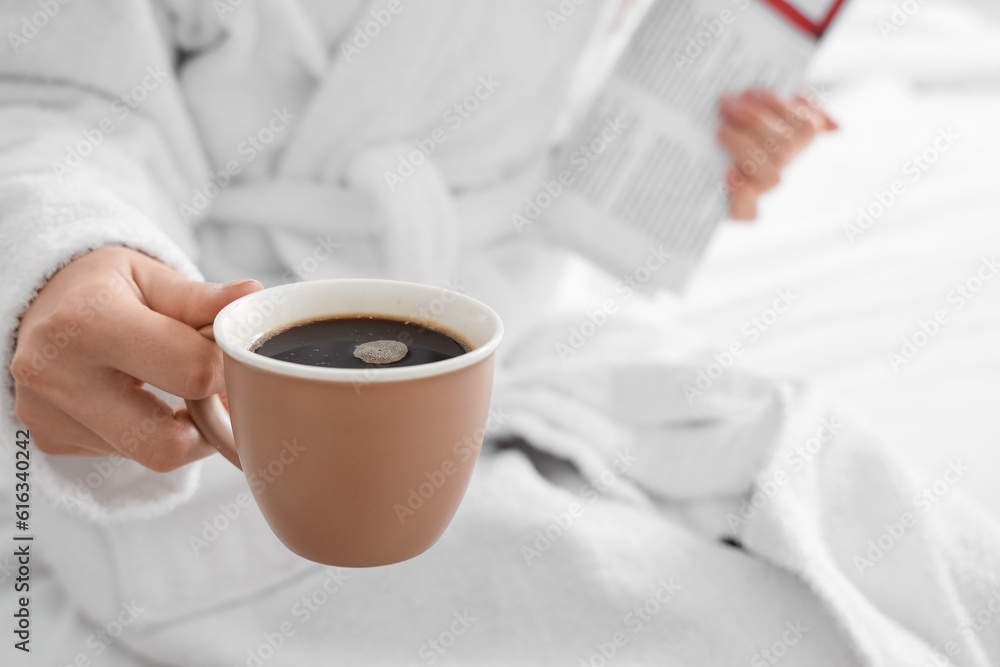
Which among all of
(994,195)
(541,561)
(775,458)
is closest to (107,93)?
(541,561)

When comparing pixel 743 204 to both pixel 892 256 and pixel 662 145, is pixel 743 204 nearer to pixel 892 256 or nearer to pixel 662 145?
pixel 662 145

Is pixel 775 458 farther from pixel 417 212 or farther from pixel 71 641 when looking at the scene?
pixel 71 641

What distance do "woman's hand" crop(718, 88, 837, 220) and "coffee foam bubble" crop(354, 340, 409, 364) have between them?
569 millimetres

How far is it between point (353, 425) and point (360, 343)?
0.22 feet

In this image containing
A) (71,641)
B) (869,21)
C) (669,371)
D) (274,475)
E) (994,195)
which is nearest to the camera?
(274,475)

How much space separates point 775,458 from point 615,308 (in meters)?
0.30

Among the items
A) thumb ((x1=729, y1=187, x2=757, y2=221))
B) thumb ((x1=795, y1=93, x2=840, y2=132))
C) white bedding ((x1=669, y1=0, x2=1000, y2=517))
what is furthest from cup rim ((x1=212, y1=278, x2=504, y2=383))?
thumb ((x1=795, y1=93, x2=840, y2=132))

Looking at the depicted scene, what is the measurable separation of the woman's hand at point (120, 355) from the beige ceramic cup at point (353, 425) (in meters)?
0.02

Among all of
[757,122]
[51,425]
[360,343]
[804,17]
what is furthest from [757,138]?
[51,425]

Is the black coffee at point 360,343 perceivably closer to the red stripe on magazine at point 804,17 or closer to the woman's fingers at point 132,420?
the woman's fingers at point 132,420

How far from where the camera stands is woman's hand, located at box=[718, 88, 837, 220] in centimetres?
82

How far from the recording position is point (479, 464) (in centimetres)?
66

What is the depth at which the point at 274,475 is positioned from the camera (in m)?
Result: 0.39

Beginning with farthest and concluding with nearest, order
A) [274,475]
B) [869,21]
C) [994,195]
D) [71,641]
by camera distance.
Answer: [869,21]
[994,195]
[71,641]
[274,475]
